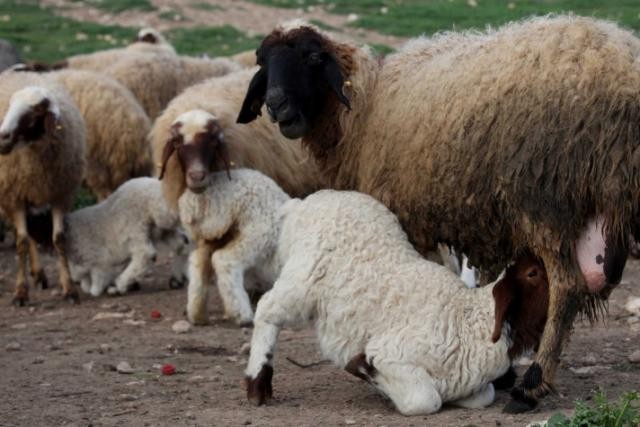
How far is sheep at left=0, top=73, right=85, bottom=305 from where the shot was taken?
12.0m

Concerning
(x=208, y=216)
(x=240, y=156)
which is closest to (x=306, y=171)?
(x=240, y=156)

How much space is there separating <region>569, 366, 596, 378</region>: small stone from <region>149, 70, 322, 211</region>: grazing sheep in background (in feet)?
11.0

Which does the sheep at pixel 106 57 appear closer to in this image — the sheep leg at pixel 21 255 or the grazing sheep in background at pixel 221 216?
the sheep leg at pixel 21 255

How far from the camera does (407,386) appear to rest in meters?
7.36

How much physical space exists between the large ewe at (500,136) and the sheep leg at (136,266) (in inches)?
156

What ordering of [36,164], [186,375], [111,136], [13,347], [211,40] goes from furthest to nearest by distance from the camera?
1. [211,40]
2. [111,136]
3. [36,164]
4. [13,347]
5. [186,375]

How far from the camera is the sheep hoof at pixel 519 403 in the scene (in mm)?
7426

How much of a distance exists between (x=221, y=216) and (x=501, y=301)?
354cm

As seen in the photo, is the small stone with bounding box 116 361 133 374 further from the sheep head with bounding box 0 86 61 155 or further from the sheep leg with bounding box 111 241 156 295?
the sheep leg with bounding box 111 241 156 295

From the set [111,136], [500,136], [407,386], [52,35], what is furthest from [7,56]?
[407,386]

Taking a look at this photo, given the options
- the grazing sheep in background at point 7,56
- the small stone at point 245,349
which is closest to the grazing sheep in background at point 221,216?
the small stone at point 245,349

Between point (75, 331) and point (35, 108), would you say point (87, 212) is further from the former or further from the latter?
point (75, 331)

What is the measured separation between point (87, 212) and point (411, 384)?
6.22 meters

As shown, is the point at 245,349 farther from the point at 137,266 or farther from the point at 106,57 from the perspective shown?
the point at 106,57
